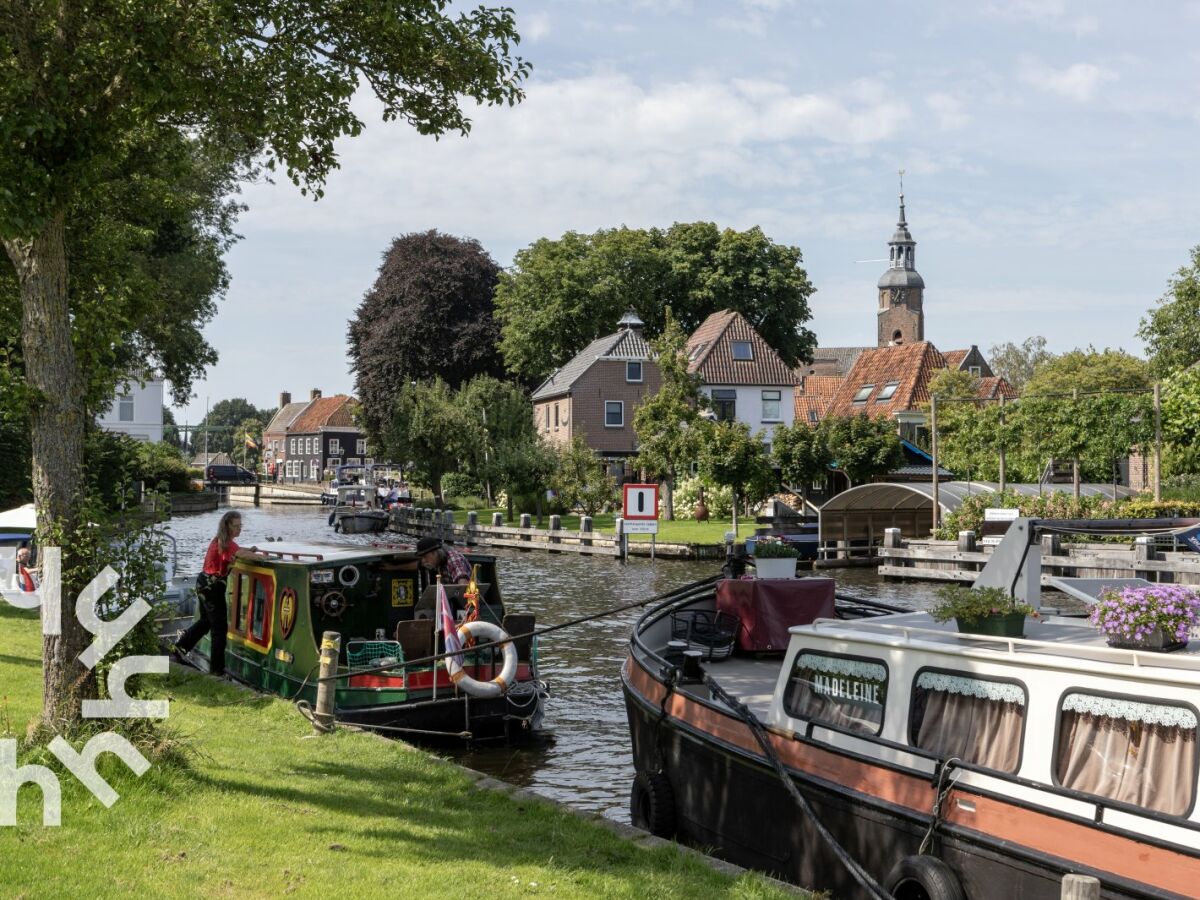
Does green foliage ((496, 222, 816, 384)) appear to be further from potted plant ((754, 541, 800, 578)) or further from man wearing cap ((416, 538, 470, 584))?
potted plant ((754, 541, 800, 578))

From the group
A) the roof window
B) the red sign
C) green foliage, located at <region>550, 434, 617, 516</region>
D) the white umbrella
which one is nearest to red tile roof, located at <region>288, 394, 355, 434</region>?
the roof window

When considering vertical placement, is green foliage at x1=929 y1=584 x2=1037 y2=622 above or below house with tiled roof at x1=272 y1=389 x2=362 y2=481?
below

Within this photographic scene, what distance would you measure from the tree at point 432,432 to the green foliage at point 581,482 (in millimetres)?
6118

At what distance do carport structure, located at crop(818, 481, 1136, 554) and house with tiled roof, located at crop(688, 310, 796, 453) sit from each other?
23019 mm

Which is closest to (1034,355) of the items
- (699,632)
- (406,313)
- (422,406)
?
(406,313)

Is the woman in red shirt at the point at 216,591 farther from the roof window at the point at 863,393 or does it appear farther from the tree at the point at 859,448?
the roof window at the point at 863,393

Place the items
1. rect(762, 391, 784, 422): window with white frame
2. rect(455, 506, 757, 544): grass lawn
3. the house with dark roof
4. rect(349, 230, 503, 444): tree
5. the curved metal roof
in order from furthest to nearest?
rect(349, 230, 503, 444): tree, rect(762, 391, 784, 422): window with white frame, the house with dark roof, rect(455, 506, 757, 544): grass lawn, the curved metal roof

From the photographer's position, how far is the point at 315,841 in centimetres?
824

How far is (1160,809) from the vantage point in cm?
732

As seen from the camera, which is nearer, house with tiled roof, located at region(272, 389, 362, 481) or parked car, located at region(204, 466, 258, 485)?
parked car, located at region(204, 466, 258, 485)

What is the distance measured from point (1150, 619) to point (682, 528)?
39.8 m

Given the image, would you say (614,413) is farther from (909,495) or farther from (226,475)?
(226,475)

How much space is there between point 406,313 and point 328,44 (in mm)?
66662

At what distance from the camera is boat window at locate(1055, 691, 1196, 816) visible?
7.29 metres
